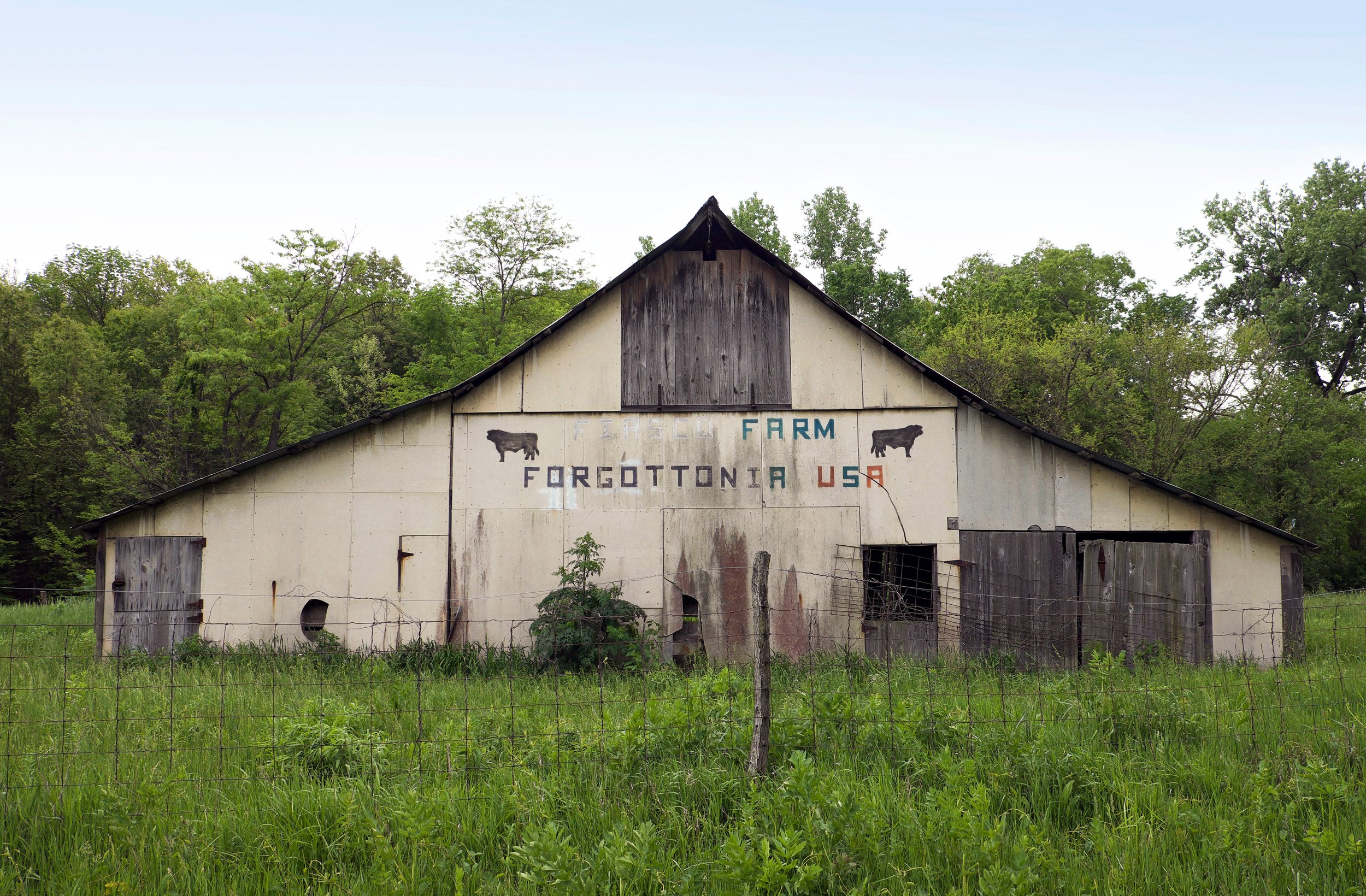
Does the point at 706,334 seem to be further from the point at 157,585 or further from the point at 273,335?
the point at 273,335

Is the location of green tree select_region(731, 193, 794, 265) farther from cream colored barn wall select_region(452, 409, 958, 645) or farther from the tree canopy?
cream colored barn wall select_region(452, 409, 958, 645)

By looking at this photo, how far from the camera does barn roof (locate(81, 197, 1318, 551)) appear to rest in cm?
1222

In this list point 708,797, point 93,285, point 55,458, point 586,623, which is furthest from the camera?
point 93,285

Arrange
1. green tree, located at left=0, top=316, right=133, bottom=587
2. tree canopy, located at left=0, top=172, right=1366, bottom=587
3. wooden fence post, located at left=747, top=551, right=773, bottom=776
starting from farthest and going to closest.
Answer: green tree, located at left=0, top=316, right=133, bottom=587 → tree canopy, located at left=0, top=172, right=1366, bottom=587 → wooden fence post, located at left=747, top=551, right=773, bottom=776

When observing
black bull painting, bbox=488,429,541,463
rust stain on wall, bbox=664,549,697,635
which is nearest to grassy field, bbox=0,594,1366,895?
rust stain on wall, bbox=664,549,697,635

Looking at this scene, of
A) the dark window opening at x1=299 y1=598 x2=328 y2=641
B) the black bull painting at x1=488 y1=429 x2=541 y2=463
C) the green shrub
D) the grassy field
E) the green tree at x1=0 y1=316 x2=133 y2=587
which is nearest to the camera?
the grassy field

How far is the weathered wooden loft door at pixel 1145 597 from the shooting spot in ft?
40.0

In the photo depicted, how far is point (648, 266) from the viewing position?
43.3ft

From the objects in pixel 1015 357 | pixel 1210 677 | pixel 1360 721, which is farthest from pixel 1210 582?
pixel 1015 357

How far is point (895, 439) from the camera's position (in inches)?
503

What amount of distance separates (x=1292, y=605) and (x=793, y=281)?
26.8 feet

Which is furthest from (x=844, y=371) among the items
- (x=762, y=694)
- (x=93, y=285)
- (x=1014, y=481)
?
(x=93, y=285)

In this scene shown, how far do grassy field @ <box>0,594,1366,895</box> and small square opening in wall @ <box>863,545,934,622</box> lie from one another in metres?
4.25

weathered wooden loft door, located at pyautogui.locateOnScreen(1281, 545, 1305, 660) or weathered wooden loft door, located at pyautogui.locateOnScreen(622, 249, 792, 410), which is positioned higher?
weathered wooden loft door, located at pyautogui.locateOnScreen(622, 249, 792, 410)
